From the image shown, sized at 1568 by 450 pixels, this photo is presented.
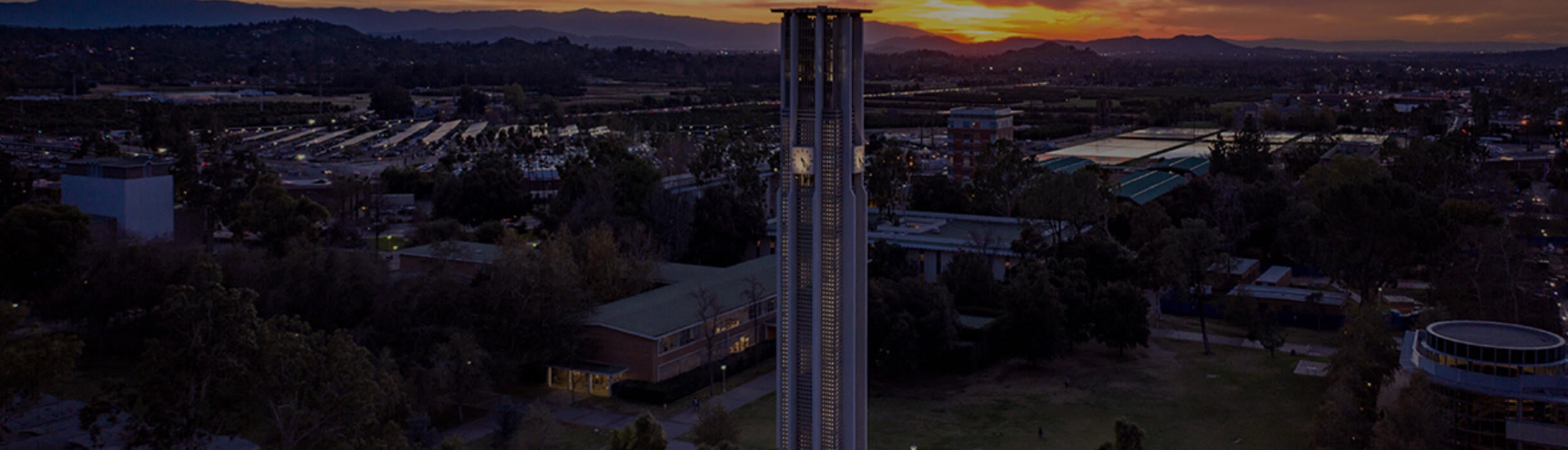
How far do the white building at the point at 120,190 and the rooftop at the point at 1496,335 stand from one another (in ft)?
135

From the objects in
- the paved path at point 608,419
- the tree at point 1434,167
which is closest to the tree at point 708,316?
the paved path at point 608,419

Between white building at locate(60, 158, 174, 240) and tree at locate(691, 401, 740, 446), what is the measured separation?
2818 cm

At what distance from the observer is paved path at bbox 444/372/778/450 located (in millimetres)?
28719

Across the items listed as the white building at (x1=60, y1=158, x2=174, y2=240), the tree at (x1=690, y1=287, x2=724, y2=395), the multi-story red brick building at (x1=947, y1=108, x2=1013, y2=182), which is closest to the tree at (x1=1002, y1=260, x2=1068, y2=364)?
the tree at (x1=690, y1=287, x2=724, y2=395)

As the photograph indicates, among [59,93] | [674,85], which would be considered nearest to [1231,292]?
[59,93]

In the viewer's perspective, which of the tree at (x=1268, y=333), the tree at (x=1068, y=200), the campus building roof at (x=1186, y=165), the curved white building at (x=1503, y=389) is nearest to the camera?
the curved white building at (x=1503, y=389)

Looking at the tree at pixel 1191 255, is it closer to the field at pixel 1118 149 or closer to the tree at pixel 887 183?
the tree at pixel 887 183

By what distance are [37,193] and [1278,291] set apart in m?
52.4

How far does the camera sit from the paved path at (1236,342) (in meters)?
37.2

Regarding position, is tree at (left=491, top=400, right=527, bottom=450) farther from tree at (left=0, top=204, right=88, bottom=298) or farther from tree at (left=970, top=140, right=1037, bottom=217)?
tree at (left=970, top=140, right=1037, bottom=217)

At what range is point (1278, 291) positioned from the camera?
4328 centimetres

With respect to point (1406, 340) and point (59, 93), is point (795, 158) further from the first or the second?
point (59, 93)

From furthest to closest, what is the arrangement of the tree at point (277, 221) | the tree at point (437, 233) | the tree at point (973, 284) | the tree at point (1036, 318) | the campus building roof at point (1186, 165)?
the campus building roof at point (1186, 165)
the tree at point (437, 233)
the tree at point (277, 221)
the tree at point (973, 284)
the tree at point (1036, 318)

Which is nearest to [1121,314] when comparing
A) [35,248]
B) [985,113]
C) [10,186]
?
[35,248]
